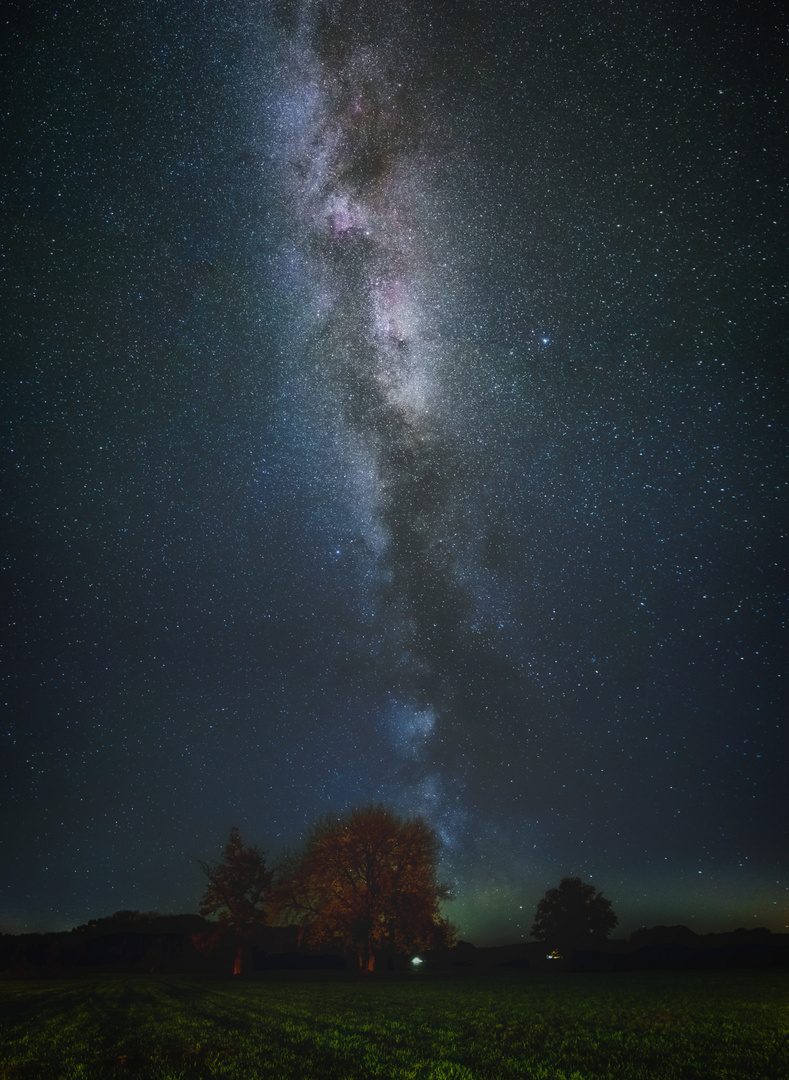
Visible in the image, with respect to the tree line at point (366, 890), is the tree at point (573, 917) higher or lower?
lower

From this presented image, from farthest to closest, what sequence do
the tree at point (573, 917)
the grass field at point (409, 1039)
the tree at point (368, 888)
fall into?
1. the tree at point (573, 917)
2. the tree at point (368, 888)
3. the grass field at point (409, 1039)

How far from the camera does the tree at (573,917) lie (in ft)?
229

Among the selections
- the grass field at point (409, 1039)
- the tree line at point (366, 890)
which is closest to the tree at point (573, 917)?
the tree line at point (366, 890)

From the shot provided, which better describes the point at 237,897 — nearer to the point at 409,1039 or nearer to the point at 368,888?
the point at 368,888

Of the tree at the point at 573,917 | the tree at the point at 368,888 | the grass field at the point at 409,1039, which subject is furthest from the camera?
the tree at the point at 573,917

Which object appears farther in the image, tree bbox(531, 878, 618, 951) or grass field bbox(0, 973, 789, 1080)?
tree bbox(531, 878, 618, 951)

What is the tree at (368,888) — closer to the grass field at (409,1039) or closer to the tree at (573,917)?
the grass field at (409,1039)

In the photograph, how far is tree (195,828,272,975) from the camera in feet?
147

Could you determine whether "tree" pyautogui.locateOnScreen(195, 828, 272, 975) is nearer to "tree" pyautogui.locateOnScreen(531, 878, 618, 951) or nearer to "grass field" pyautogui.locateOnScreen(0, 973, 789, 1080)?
"grass field" pyautogui.locateOnScreen(0, 973, 789, 1080)

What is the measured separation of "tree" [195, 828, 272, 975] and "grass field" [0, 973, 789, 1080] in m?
29.6

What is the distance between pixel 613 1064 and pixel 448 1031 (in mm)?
5380

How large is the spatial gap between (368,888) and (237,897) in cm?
1527

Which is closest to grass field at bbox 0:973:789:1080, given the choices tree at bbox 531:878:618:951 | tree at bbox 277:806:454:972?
tree at bbox 277:806:454:972

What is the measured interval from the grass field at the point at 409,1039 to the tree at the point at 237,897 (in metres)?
29.6
